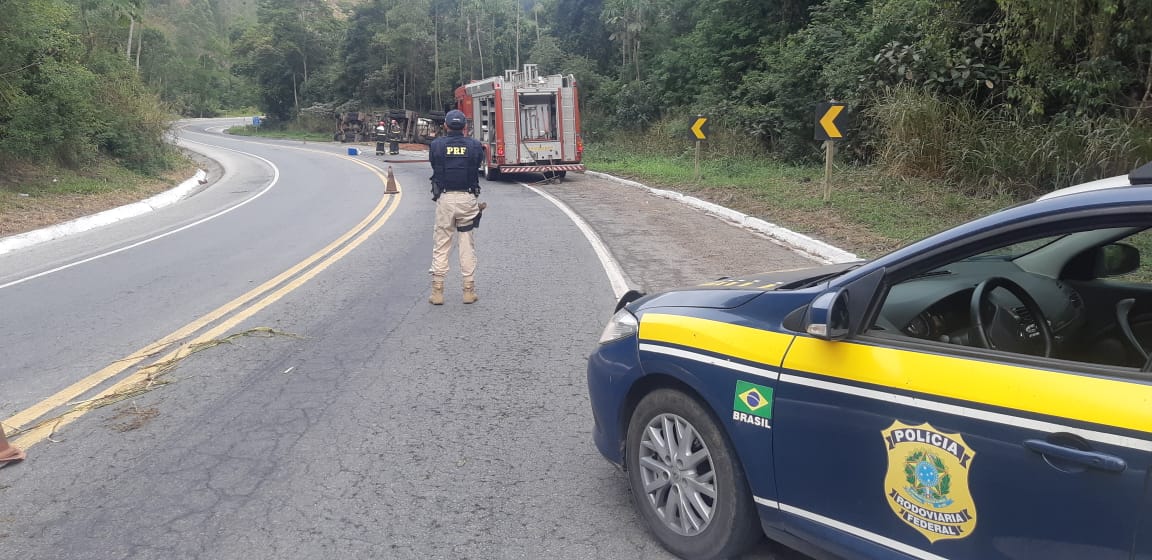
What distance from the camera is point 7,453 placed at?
424 cm

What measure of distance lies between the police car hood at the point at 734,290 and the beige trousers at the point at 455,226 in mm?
4381

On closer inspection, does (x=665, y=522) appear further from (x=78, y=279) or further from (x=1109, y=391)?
(x=78, y=279)

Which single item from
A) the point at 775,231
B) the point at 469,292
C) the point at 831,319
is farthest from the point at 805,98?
the point at 831,319

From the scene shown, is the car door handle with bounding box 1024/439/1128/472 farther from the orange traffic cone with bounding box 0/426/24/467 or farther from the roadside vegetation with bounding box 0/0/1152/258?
the roadside vegetation with bounding box 0/0/1152/258

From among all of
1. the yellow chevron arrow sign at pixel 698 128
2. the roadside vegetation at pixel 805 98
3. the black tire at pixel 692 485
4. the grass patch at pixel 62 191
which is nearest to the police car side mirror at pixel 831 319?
the black tire at pixel 692 485

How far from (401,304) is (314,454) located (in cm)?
375

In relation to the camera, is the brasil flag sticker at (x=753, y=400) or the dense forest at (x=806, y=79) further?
the dense forest at (x=806, y=79)

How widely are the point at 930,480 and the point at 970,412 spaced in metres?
0.26

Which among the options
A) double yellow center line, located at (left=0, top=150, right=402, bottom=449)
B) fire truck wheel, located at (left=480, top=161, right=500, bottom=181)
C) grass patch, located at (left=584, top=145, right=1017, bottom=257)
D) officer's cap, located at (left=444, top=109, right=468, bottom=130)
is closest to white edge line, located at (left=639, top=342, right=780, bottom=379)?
double yellow center line, located at (left=0, top=150, right=402, bottom=449)

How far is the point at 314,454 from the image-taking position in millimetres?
4371

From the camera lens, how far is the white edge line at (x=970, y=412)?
204 centimetres

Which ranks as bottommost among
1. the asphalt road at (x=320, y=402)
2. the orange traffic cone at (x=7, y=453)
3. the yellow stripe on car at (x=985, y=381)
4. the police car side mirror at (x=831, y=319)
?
the asphalt road at (x=320, y=402)

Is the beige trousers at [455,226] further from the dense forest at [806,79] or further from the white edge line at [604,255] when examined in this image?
the dense forest at [806,79]

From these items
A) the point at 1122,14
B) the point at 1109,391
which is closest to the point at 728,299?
the point at 1109,391
